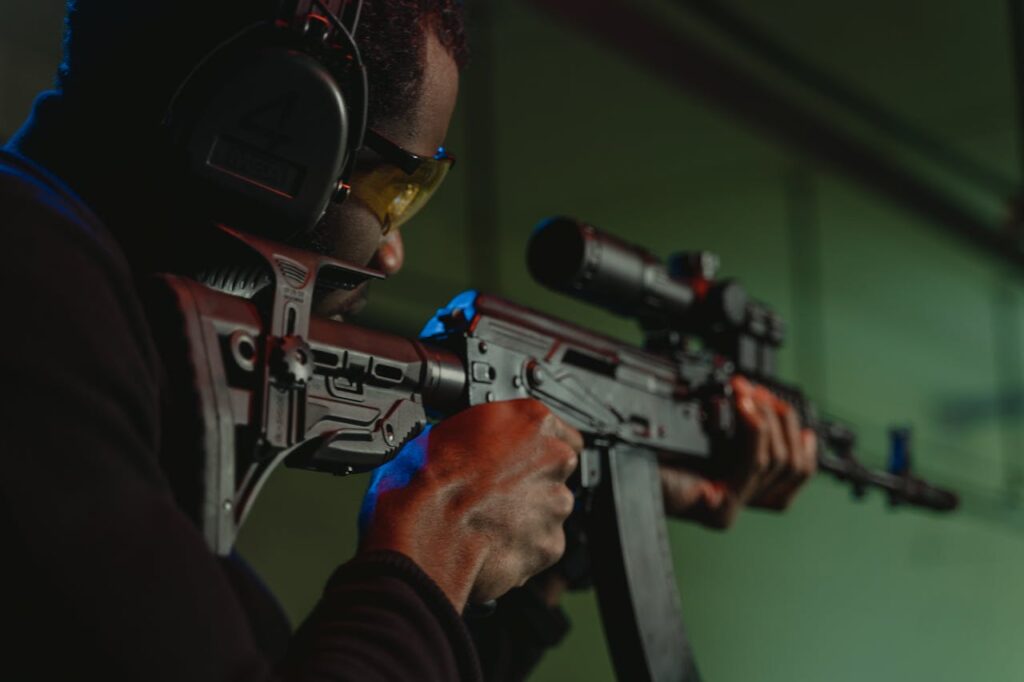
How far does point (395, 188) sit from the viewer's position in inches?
35.3

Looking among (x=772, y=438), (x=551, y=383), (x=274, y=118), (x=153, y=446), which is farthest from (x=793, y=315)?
(x=153, y=446)

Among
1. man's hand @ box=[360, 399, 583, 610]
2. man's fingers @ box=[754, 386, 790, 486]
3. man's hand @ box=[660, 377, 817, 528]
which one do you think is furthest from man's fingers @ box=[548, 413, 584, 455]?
man's fingers @ box=[754, 386, 790, 486]

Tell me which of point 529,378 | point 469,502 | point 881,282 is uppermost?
point 881,282

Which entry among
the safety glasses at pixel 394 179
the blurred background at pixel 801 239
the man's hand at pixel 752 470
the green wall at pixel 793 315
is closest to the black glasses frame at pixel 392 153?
the safety glasses at pixel 394 179

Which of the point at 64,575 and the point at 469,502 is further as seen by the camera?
the point at 469,502

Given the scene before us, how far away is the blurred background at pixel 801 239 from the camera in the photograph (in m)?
2.42

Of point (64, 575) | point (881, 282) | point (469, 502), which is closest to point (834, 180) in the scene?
point (881, 282)

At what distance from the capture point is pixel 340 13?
2.45 ft

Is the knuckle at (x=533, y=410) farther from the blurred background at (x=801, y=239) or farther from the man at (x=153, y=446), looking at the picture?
the blurred background at (x=801, y=239)

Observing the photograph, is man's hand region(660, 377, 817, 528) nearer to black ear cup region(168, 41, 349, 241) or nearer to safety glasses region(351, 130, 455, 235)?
safety glasses region(351, 130, 455, 235)

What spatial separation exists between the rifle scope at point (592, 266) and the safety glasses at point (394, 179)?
0.39 meters

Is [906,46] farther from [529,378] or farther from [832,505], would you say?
[529,378]

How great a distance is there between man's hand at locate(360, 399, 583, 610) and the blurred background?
1.12 m

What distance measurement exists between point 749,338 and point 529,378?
672 mm
